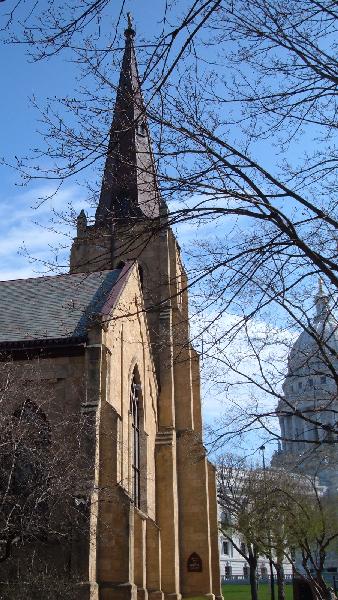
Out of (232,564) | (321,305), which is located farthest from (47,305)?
(232,564)

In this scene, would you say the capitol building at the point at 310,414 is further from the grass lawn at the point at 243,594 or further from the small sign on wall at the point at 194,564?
the small sign on wall at the point at 194,564

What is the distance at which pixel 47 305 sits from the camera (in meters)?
21.5

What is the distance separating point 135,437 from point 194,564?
21.8 ft

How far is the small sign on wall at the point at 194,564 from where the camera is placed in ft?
80.7

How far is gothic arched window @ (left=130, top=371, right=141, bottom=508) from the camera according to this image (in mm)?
21016

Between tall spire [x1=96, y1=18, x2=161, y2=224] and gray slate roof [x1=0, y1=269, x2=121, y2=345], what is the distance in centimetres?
985

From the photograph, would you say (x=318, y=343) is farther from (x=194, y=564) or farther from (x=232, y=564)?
(x=232, y=564)

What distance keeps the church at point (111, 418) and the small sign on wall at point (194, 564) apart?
4 cm

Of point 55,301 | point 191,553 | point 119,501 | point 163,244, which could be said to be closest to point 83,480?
point 119,501

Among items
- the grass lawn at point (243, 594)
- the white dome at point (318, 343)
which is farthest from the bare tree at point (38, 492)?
the grass lawn at point (243, 594)

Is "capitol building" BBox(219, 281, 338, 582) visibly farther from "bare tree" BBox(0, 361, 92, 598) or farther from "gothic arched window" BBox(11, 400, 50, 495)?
"gothic arched window" BBox(11, 400, 50, 495)

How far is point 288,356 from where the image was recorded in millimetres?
11555

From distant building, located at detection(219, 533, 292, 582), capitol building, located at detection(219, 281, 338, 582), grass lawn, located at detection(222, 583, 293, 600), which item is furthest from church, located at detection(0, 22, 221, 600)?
distant building, located at detection(219, 533, 292, 582)

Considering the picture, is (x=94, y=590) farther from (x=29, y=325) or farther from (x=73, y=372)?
(x=29, y=325)
